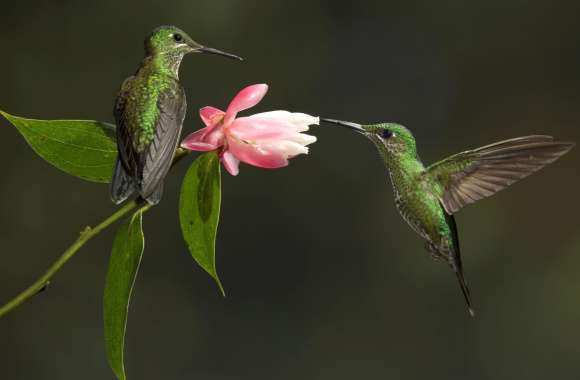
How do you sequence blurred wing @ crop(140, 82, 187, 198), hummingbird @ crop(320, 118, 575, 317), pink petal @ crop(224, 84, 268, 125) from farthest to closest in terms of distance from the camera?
hummingbird @ crop(320, 118, 575, 317)
pink petal @ crop(224, 84, 268, 125)
blurred wing @ crop(140, 82, 187, 198)

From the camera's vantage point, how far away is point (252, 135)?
0.53m

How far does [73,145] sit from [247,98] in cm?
13

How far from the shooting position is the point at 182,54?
1.73 feet

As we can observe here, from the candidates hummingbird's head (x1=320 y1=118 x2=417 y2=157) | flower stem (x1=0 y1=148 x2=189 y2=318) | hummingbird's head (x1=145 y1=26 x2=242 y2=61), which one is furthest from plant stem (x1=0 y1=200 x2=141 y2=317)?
hummingbird's head (x1=320 y1=118 x2=417 y2=157)

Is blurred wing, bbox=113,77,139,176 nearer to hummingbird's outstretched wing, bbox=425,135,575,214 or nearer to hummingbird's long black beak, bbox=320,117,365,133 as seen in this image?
hummingbird's long black beak, bbox=320,117,365,133

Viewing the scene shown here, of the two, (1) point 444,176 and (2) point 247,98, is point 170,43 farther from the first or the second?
(1) point 444,176

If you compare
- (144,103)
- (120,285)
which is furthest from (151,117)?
(120,285)

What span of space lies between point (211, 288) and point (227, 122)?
2154 millimetres

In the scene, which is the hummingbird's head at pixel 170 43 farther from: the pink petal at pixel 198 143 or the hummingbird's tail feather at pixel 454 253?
the hummingbird's tail feather at pixel 454 253

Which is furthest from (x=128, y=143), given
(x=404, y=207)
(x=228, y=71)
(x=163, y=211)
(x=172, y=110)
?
(x=228, y=71)

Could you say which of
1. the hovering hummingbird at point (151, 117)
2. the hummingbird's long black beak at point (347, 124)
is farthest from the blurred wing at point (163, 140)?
the hummingbird's long black beak at point (347, 124)

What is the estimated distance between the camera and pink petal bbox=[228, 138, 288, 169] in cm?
50

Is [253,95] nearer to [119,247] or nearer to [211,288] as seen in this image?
[119,247]

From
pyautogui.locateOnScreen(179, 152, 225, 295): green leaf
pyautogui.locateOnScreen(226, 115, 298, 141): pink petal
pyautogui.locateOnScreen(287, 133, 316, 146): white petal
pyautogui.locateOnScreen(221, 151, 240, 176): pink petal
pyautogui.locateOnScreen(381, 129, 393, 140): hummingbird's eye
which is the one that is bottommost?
pyautogui.locateOnScreen(179, 152, 225, 295): green leaf
